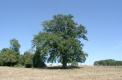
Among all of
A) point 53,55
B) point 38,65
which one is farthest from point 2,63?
point 53,55

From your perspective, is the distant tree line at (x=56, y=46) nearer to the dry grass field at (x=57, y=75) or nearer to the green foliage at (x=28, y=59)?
the green foliage at (x=28, y=59)

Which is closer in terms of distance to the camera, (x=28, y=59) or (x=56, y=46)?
(x=56, y=46)

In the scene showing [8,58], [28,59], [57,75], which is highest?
[8,58]

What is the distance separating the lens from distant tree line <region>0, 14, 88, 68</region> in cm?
7156

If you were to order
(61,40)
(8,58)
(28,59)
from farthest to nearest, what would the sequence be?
1. (28,59)
2. (8,58)
3. (61,40)

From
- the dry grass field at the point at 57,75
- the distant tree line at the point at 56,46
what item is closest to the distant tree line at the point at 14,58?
the distant tree line at the point at 56,46

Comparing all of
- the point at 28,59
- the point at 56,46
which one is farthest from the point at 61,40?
the point at 28,59

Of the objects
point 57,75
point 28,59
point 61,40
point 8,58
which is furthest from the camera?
point 28,59

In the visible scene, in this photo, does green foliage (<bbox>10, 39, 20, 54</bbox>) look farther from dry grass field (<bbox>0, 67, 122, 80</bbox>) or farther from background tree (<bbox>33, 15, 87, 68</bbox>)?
dry grass field (<bbox>0, 67, 122, 80</bbox>)

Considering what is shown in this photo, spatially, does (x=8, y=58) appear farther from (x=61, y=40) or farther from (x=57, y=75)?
(x=57, y=75)

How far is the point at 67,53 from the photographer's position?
237 feet

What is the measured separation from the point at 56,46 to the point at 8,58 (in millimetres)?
11843

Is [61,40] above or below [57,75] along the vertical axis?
above

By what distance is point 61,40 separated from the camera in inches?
2827
